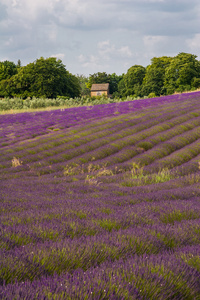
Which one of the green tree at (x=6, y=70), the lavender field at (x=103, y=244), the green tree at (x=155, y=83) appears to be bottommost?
the lavender field at (x=103, y=244)

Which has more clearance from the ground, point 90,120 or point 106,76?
point 106,76

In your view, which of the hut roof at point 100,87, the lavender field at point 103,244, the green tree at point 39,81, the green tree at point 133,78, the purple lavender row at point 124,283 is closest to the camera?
the purple lavender row at point 124,283

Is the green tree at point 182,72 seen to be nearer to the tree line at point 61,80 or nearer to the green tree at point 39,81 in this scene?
the tree line at point 61,80

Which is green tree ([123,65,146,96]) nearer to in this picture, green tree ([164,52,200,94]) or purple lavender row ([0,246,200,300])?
green tree ([164,52,200,94])

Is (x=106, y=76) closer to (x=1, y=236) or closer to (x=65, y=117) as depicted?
(x=65, y=117)

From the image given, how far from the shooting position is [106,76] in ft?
398

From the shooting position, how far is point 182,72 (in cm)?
7525

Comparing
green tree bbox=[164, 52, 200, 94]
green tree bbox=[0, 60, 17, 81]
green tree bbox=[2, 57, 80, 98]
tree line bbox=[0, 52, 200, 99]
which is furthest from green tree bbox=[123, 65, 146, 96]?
green tree bbox=[0, 60, 17, 81]

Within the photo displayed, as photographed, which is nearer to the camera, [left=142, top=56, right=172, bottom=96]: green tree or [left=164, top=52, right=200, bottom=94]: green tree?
[left=164, top=52, right=200, bottom=94]: green tree

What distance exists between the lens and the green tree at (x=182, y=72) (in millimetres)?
75188

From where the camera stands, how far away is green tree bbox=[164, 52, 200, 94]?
75.2m

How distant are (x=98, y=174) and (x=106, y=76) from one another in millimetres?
111570

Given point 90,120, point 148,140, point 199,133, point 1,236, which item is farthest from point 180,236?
point 90,120

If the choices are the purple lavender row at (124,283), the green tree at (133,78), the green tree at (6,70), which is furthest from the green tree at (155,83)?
the purple lavender row at (124,283)
